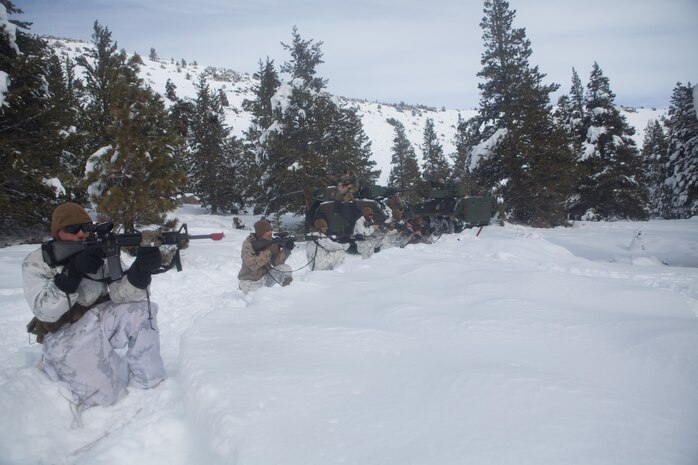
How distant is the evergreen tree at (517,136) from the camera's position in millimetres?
16594

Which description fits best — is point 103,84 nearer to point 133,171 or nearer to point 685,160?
point 133,171

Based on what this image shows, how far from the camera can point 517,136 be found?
54.6ft

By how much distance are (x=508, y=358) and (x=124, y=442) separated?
2691 mm

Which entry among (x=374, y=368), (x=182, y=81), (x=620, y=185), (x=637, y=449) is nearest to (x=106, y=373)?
(x=374, y=368)

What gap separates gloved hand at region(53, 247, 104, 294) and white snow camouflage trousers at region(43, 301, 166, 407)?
35 cm

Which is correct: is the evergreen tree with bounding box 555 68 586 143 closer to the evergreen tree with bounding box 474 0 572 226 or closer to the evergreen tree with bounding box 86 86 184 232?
the evergreen tree with bounding box 474 0 572 226

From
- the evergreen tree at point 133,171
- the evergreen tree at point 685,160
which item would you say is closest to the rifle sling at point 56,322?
the evergreen tree at point 133,171

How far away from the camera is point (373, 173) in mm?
23672

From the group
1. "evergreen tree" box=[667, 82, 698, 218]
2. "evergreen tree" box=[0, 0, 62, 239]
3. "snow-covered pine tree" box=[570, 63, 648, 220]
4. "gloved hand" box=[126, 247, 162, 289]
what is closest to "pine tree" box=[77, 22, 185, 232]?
"evergreen tree" box=[0, 0, 62, 239]

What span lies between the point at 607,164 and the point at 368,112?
5355 cm

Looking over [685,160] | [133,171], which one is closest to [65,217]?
[133,171]

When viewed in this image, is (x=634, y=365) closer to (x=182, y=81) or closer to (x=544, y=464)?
(x=544, y=464)

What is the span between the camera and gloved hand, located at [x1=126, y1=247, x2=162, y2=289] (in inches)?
119

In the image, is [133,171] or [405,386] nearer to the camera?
[405,386]
